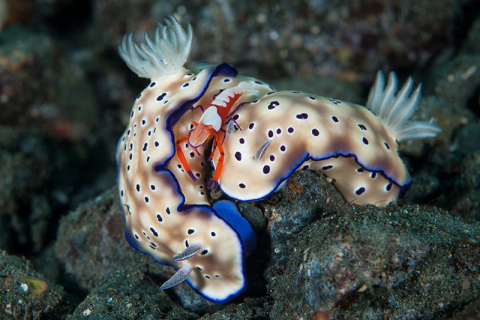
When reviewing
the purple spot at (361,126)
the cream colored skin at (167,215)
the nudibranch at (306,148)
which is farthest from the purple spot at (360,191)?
the cream colored skin at (167,215)

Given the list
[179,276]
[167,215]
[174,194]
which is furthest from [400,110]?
[179,276]

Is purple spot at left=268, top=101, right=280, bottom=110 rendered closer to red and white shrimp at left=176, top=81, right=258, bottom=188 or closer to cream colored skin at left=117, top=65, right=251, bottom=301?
red and white shrimp at left=176, top=81, right=258, bottom=188

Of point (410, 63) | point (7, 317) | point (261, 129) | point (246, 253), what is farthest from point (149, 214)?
point (410, 63)

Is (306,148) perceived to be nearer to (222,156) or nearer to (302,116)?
(302,116)

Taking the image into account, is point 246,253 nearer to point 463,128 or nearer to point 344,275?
point 344,275

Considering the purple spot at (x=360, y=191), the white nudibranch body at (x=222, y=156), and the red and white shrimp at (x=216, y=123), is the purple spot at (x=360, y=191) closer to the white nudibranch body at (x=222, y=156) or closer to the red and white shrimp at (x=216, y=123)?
the white nudibranch body at (x=222, y=156)

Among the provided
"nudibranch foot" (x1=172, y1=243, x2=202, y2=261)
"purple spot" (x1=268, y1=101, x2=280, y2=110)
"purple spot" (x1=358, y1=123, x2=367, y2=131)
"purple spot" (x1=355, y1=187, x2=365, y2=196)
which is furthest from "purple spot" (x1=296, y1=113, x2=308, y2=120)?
"nudibranch foot" (x1=172, y1=243, x2=202, y2=261)
